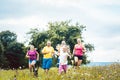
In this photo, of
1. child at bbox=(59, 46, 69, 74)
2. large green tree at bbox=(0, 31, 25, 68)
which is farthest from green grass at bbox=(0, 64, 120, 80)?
large green tree at bbox=(0, 31, 25, 68)

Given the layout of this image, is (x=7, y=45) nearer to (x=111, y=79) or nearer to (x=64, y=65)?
(x=64, y=65)

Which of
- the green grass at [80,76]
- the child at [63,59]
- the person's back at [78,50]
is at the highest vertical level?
the person's back at [78,50]

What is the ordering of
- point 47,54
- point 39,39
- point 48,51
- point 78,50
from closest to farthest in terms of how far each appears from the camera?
point 48,51 → point 47,54 → point 78,50 → point 39,39

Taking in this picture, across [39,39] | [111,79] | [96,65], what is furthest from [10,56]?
[111,79]

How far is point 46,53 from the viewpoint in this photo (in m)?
22.5

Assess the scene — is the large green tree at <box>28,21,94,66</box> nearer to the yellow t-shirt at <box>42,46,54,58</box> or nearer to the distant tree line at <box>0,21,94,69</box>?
the distant tree line at <box>0,21,94,69</box>

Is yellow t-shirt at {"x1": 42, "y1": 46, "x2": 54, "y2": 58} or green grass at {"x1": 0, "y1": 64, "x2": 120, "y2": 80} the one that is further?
yellow t-shirt at {"x1": 42, "y1": 46, "x2": 54, "y2": 58}

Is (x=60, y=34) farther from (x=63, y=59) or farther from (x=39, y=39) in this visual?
(x=63, y=59)

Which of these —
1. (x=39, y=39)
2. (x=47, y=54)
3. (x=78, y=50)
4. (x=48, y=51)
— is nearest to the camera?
(x=48, y=51)

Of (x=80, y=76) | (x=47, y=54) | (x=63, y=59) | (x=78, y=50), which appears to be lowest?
(x=80, y=76)

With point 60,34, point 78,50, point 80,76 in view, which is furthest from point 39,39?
point 80,76

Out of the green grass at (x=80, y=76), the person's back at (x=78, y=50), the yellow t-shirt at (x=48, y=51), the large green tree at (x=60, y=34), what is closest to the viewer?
the green grass at (x=80, y=76)

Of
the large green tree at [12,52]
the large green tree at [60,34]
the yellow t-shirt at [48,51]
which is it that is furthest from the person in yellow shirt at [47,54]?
the large green tree at [60,34]

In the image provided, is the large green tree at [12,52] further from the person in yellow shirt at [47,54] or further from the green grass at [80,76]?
the green grass at [80,76]
